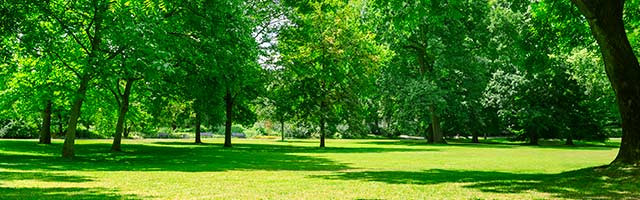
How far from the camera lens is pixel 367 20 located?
4184 cm

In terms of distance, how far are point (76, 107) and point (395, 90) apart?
31.0 metres

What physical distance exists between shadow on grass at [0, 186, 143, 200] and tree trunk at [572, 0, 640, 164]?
11774 millimetres

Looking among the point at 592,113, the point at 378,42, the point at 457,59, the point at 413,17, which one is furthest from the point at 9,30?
the point at 592,113

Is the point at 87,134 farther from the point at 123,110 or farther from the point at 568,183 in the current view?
the point at 568,183

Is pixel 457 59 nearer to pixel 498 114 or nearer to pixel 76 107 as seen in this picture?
A: pixel 498 114

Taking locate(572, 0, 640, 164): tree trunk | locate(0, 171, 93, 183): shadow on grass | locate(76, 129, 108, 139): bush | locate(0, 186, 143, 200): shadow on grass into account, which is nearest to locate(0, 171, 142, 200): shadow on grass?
locate(0, 186, 143, 200): shadow on grass

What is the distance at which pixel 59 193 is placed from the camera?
10.7 m

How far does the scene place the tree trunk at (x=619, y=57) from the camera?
13008 millimetres

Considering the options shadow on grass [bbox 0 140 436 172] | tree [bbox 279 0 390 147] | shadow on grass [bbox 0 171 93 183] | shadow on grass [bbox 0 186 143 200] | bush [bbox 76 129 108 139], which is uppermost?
tree [bbox 279 0 390 147]

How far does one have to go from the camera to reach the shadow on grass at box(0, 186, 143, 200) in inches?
393

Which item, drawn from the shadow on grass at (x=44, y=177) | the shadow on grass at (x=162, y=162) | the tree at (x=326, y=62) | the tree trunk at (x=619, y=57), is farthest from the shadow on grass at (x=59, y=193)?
the tree at (x=326, y=62)

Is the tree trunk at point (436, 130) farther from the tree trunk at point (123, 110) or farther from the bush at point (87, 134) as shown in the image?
the bush at point (87, 134)

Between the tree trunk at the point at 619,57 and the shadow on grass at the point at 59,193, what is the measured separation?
464 inches

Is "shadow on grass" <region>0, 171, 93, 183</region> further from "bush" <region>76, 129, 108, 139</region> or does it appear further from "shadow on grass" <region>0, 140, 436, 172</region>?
"bush" <region>76, 129, 108, 139</region>
